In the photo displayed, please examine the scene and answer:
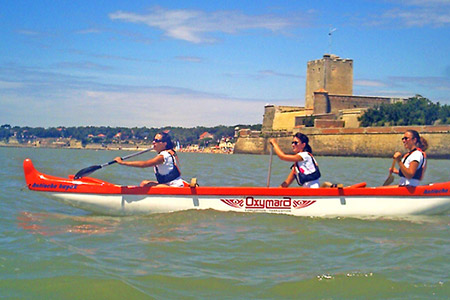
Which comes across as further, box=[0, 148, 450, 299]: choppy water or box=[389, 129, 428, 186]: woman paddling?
box=[389, 129, 428, 186]: woman paddling

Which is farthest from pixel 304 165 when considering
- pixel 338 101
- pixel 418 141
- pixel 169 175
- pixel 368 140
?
pixel 338 101

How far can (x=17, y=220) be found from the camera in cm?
766

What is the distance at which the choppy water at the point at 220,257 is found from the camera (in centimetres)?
457

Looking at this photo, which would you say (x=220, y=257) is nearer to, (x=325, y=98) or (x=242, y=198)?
(x=242, y=198)

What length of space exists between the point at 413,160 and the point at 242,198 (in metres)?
2.42

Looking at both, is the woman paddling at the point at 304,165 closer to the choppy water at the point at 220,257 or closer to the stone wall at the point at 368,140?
the choppy water at the point at 220,257

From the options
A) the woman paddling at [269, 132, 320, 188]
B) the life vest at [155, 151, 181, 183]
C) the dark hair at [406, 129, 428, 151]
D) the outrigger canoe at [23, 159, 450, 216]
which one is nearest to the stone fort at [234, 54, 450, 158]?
the dark hair at [406, 129, 428, 151]

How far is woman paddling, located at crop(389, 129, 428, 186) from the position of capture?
7641 mm

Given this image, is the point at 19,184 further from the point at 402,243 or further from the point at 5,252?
the point at 402,243

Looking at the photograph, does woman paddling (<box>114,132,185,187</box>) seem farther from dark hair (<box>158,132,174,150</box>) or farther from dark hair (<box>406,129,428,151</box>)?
dark hair (<box>406,129,428,151</box>)

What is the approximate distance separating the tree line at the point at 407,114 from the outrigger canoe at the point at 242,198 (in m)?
40.6

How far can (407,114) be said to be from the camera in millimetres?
48719

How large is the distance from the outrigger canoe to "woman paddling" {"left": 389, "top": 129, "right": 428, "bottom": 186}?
161 millimetres

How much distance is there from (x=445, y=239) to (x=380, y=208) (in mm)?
1254
